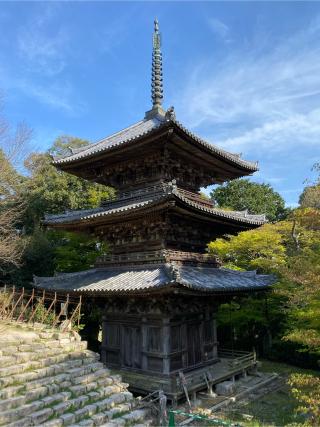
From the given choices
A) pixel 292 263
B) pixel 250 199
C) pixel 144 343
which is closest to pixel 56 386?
pixel 144 343

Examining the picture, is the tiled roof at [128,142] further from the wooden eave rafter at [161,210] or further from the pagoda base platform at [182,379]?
the pagoda base platform at [182,379]

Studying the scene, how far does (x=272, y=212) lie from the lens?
164 ft

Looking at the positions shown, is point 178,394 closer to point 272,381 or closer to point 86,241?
point 272,381

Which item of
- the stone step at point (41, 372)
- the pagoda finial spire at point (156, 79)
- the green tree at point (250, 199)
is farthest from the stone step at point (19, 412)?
the green tree at point (250, 199)

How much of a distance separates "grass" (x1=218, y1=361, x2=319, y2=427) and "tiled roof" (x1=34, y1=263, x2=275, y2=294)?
392 centimetres

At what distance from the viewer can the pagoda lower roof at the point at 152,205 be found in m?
12.1

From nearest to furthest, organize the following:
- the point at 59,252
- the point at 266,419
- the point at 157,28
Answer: the point at 266,419
the point at 157,28
the point at 59,252

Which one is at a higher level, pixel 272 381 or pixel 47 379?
pixel 47 379

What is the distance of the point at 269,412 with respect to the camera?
12.1 meters

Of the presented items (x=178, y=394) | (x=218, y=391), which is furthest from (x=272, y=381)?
(x=178, y=394)

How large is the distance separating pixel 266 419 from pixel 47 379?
677cm

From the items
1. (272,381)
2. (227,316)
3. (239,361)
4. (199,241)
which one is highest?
(199,241)

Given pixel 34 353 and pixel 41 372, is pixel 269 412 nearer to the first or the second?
pixel 41 372

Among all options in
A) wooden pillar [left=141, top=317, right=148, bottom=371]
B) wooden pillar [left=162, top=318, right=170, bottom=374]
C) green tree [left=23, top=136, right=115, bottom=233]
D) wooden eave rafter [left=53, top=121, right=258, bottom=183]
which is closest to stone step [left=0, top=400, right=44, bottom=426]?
wooden pillar [left=162, top=318, right=170, bottom=374]
